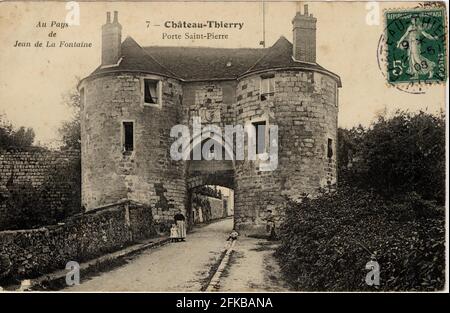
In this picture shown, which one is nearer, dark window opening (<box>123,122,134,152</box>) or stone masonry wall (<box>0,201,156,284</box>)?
stone masonry wall (<box>0,201,156,284</box>)

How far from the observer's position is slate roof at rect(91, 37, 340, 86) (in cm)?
1809

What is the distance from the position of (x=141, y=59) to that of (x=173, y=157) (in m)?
3.31

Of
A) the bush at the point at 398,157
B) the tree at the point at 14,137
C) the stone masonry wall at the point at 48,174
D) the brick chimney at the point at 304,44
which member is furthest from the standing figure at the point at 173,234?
the brick chimney at the point at 304,44

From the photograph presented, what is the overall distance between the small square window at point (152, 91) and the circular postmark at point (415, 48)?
28.9ft

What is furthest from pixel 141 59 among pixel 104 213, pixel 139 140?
pixel 104 213

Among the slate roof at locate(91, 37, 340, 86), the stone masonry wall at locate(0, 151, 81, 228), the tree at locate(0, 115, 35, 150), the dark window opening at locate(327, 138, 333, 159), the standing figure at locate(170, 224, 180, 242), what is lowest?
the standing figure at locate(170, 224, 180, 242)

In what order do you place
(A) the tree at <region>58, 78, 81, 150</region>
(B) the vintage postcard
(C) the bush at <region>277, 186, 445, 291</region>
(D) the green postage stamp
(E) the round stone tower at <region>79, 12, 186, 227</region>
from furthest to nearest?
(A) the tree at <region>58, 78, 81, 150</region>
(E) the round stone tower at <region>79, 12, 186, 227</region>
(D) the green postage stamp
(B) the vintage postcard
(C) the bush at <region>277, 186, 445, 291</region>

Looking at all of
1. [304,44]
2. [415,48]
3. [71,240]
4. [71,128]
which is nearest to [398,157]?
[304,44]

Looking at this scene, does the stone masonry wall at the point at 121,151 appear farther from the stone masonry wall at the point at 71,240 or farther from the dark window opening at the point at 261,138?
the dark window opening at the point at 261,138

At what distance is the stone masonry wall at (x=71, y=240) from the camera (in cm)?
1048

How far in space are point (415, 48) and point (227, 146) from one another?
842 cm

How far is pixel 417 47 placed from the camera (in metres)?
11.2

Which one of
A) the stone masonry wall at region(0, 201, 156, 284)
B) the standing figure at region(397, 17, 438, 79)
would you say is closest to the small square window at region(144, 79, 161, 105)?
the stone masonry wall at region(0, 201, 156, 284)

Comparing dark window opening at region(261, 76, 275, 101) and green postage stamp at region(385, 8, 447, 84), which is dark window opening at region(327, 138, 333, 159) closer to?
dark window opening at region(261, 76, 275, 101)
